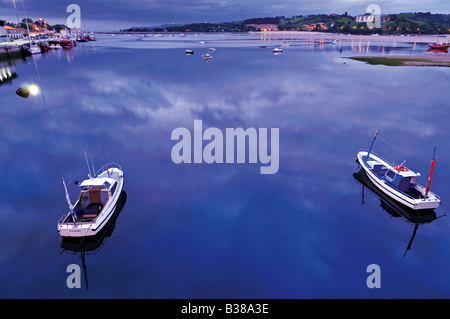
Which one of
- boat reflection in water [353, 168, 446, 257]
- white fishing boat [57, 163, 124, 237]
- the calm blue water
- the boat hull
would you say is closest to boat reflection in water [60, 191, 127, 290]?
the calm blue water

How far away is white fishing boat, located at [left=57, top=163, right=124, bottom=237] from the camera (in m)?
27.0

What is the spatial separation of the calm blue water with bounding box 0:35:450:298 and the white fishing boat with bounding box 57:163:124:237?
232 centimetres

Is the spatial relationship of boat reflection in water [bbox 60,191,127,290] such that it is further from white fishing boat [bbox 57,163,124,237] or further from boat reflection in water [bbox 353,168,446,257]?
boat reflection in water [bbox 353,168,446,257]

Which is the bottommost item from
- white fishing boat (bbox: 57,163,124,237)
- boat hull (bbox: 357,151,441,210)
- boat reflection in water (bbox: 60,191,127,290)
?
boat reflection in water (bbox: 60,191,127,290)

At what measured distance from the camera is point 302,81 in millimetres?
105625

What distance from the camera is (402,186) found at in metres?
34.0

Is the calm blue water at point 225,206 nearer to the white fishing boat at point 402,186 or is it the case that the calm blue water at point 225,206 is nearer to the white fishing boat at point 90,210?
the white fishing boat at point 402,186

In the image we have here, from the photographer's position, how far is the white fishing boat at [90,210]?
26984mm

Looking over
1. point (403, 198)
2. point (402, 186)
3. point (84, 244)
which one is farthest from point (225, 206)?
point (402, 186)

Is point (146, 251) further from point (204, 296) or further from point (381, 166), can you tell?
point (381, 166)

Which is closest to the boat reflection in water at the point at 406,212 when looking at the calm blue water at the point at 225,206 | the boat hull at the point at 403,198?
the calm blue water at the point at 225,206

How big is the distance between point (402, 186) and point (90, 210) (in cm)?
3601
